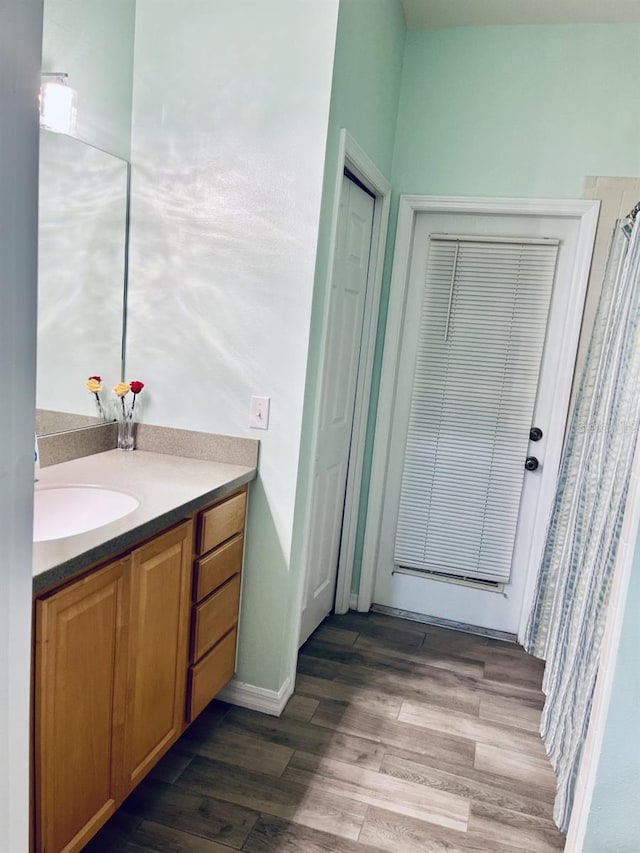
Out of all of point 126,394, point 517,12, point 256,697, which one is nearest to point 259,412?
point 126,394

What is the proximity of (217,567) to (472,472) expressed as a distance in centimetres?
152

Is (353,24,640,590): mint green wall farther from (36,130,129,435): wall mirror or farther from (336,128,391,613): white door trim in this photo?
(36,130,129,435): wall mirror

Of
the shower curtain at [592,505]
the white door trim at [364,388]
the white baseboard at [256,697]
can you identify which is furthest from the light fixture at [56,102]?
the white baseboard at [256,697]

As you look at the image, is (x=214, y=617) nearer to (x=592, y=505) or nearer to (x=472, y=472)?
(x=592, y=505)

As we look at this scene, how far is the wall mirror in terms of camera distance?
78.5 inches

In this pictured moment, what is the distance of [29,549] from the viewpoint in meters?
0.59

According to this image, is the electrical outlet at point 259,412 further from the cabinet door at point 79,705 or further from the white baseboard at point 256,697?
the white baseboard at point 256,697

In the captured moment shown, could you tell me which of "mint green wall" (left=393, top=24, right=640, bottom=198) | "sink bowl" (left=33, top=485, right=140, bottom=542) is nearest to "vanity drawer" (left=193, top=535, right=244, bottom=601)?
"sink bowl" (left=33, top=485, right=140, bottom=542)

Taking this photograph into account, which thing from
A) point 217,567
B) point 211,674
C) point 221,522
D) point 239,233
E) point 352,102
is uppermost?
point 352,102

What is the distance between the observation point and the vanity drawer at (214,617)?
1.99m

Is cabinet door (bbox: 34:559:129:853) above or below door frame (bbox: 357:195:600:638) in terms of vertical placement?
below

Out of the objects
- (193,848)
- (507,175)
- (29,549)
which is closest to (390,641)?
(193,848)

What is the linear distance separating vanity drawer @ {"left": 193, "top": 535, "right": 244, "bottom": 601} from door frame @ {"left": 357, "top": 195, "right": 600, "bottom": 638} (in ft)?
3.57

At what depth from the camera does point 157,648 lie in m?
1.76
